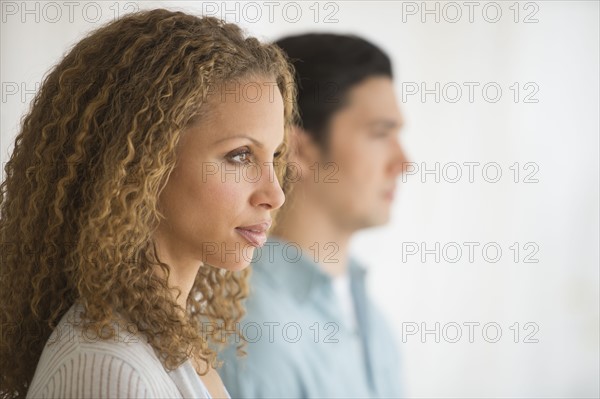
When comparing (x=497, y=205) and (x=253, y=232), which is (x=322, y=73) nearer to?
(x=253, y=232)

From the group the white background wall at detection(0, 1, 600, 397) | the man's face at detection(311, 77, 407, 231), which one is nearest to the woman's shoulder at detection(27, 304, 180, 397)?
the man's face at detection(311, 77, 407, 231)

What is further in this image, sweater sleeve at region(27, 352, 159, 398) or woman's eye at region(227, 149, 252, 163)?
woman's eye at region(227, 149, 252, 163)

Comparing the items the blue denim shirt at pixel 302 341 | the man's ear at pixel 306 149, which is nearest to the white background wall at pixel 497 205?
the blue denim shirt at pixel 302 341

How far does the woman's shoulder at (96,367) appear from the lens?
2.74 feet

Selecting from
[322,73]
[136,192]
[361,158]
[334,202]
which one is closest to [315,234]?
[334,202]

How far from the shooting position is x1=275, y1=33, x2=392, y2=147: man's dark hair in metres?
1.69

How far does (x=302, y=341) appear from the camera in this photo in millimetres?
1508

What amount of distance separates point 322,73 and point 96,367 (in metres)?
0.98

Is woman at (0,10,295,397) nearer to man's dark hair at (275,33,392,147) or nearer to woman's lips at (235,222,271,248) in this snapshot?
woman's lips at (235,222,271,248)

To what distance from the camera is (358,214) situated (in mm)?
1700

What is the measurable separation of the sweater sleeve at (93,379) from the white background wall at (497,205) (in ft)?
5.85

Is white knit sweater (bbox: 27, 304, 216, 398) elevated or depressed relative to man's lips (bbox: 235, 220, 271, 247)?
depressed

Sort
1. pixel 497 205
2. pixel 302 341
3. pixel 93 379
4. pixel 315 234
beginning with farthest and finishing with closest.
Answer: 1. pixel 497 205
2. pixel 315 234
3. pixel 302 341
4. pixel 93 379

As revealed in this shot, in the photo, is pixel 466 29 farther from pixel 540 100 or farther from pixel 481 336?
pixel 481 336
